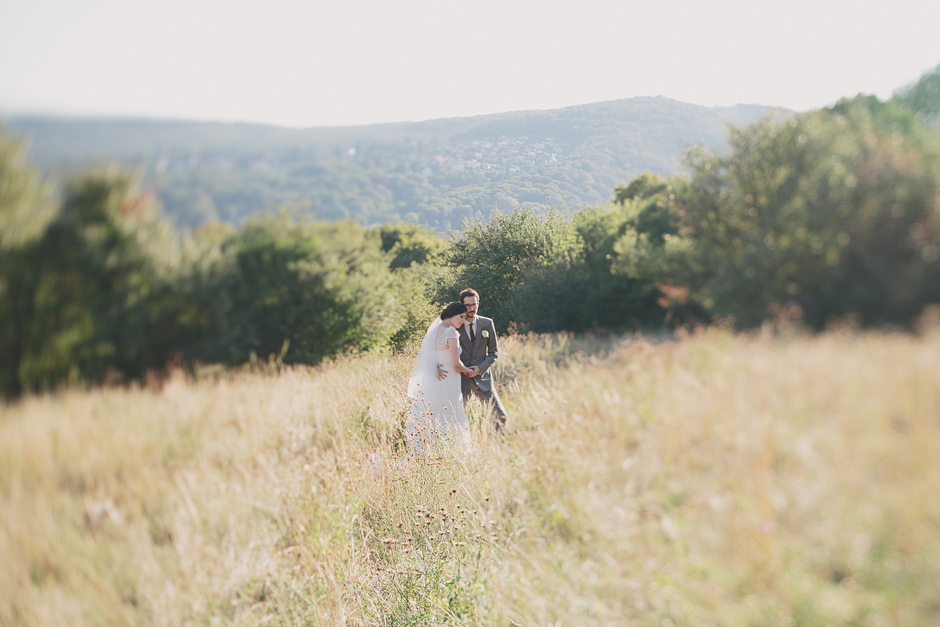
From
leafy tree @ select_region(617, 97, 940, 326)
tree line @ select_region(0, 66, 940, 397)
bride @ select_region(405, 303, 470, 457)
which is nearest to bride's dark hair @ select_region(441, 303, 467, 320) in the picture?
bride @ select_region(405, 303, 470, 457)

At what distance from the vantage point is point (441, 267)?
19.2ft

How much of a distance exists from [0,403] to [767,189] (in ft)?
11.7

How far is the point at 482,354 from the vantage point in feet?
17.2

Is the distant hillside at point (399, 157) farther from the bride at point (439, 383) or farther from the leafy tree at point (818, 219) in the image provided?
the bride at point (439, 383)

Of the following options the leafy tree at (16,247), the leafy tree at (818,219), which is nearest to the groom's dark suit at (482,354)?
the leafy tree at (818,219)

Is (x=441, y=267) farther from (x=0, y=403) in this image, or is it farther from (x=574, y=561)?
(x=0, y=403)

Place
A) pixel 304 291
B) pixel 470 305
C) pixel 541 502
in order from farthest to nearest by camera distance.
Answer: pixel 470 305 < pixel 304 291 < pixel 541 502

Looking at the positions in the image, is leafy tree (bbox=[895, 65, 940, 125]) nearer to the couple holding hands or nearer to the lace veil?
the couple holding hands

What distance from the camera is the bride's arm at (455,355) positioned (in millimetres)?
5078

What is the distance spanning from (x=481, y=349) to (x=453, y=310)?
22.6 inches

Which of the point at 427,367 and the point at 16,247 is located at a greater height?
the point at 16,247

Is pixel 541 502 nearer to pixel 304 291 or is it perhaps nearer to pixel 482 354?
pixel 482 354

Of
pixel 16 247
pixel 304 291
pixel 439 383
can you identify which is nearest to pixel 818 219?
pixel 16 247

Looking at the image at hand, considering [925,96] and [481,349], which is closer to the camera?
[925,96]
